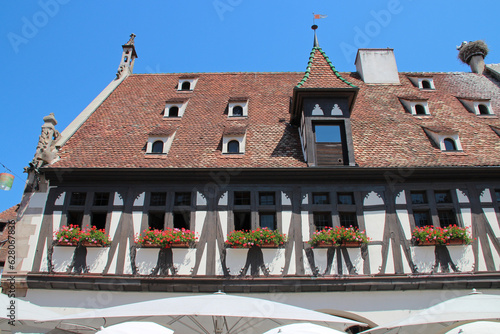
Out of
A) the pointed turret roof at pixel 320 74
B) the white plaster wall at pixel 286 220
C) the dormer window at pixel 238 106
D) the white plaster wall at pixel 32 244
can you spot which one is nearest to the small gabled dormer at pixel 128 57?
the dormer window at pixel 238 106

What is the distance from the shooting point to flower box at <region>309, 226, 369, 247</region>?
9828 millimetres

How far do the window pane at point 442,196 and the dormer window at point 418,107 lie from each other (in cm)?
408

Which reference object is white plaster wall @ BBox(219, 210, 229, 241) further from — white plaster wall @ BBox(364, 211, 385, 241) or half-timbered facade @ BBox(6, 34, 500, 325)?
white plaster wall @ BBox(364, 211, 385, 241)

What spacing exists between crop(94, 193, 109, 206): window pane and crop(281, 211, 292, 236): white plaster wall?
4.92 m

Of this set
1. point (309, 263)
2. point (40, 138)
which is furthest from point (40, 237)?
point (309, 263)

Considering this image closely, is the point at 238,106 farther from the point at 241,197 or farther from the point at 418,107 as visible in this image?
the point at 418,107

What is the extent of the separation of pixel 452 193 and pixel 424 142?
208cm

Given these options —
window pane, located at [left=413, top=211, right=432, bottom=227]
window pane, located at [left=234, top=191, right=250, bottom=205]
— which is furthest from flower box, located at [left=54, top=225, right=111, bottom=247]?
window pane, located at [left=413, top=211, right=432, bottom=227]

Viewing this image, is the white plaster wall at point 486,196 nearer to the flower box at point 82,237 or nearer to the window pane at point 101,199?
the flower box at point 82,237

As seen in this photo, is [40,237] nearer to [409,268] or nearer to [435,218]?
[409,268]

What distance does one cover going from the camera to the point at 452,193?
10.8 metres

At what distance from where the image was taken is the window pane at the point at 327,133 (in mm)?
11594

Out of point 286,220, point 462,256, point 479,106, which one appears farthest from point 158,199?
point 479,106

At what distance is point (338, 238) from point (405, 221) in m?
2.08
